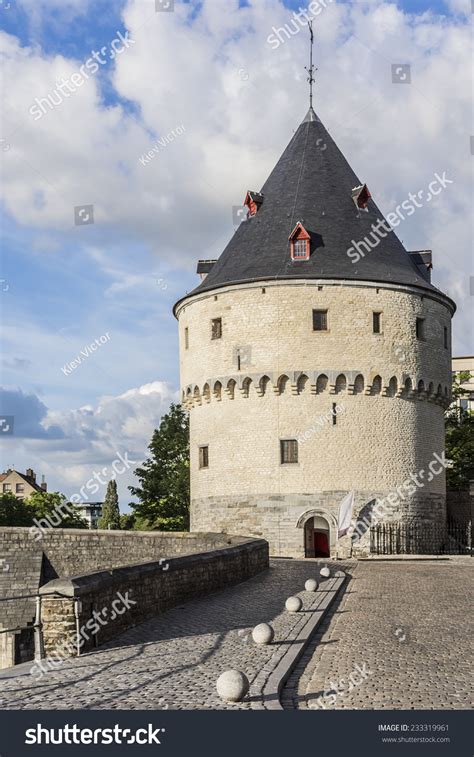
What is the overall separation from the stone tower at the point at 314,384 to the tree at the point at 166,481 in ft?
48.4

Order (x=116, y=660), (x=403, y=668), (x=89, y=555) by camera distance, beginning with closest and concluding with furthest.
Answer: (x=403, y=668) < (x=116, y=660) < (x=89, y=555)

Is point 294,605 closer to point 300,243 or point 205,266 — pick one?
point 300,243

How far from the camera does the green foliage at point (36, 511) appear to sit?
61500 mm

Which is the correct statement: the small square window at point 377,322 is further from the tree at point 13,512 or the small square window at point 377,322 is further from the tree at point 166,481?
the tree at point 13,512

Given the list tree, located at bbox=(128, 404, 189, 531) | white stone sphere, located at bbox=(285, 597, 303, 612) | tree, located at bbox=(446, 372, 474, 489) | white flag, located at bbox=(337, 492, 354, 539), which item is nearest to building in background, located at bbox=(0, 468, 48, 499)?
tree, located at bbox=(128, 404, 189, 531)

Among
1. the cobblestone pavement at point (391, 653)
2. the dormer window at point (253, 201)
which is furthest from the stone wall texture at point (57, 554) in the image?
the dormer window at point (253, 201)

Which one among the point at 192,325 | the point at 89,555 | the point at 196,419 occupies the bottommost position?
the point at 89,555

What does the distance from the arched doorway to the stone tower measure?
2.1 inches

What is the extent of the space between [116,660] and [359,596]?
25.1 ft

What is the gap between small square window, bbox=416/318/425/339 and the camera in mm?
35031

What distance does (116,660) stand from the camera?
11.5 m

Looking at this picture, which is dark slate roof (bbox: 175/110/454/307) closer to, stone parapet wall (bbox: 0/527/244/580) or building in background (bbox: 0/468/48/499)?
stone parapet wall (bbox: 0/527/244/580)
